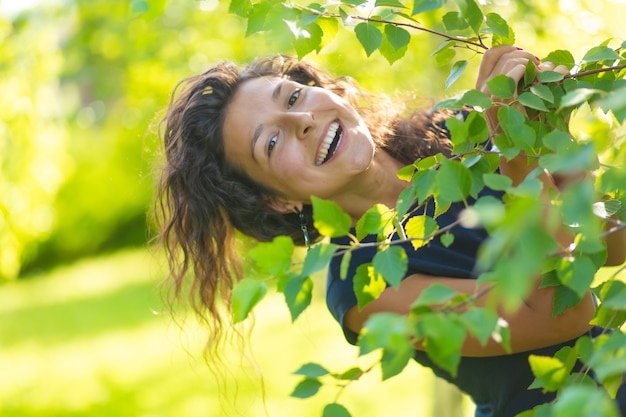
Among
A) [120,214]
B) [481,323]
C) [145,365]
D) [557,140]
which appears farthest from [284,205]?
[120,214]

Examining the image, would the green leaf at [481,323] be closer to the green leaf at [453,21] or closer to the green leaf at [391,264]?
the green leaf at [391,264]

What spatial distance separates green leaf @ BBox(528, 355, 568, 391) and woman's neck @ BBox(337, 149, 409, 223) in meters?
1.20

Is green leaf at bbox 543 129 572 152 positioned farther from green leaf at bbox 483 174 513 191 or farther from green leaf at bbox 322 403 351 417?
green leaf at bbox 322 403 351 417

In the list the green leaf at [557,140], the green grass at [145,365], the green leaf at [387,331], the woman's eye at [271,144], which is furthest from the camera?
the green grass at [145,365]

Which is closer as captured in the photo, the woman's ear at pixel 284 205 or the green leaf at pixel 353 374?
the green leaf at pixel 353 374

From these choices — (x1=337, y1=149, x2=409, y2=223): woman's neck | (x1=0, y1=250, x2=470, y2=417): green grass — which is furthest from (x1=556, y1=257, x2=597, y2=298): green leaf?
(x1=0, y1=250, x2=470, y2=417): green grass

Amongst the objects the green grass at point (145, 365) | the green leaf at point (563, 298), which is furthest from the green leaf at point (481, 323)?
the green grass at point (145, 365)

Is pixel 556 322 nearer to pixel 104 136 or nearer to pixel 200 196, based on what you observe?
pixel 200 196

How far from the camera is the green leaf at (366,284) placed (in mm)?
1127

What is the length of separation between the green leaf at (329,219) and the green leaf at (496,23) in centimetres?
52

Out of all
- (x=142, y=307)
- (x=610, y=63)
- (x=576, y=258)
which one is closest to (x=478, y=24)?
(x=610, y=63)

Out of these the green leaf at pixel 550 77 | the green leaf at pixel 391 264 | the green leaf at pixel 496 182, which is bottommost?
the green leaf at pixel 391 264

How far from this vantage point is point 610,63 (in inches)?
50.1

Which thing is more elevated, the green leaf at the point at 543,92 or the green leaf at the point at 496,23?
the green leaf at the point at 496,23
